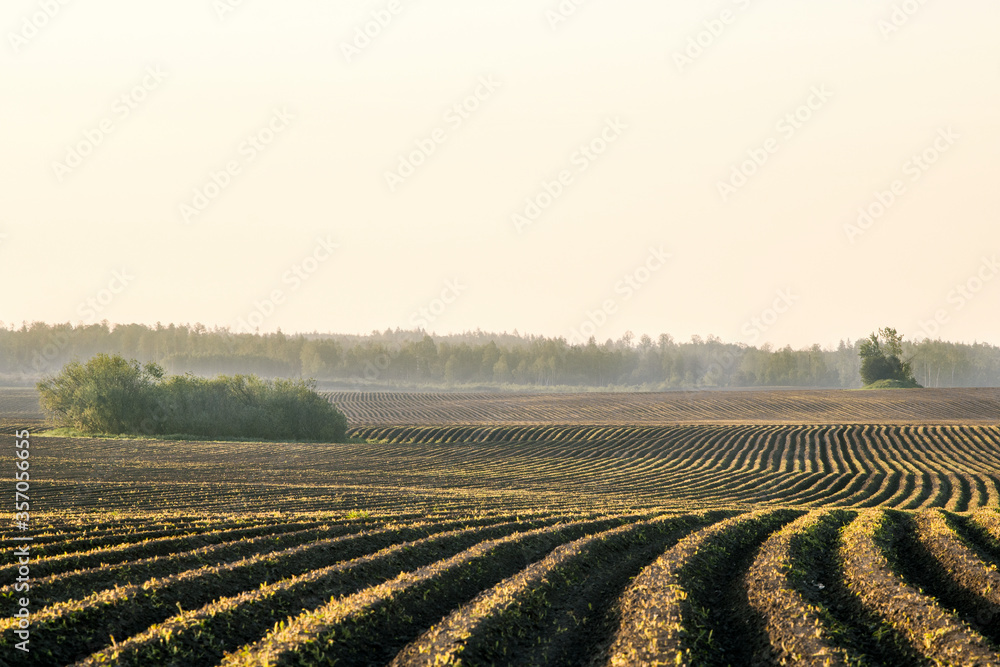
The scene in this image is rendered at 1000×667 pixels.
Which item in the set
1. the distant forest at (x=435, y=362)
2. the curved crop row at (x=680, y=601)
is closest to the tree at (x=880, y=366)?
the distant forest at (x=435, y=362)

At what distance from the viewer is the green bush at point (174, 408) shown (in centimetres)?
6331

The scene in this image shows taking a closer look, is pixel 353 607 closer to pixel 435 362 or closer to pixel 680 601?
pixel 680 601

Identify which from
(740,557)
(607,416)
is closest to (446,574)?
(740,557)

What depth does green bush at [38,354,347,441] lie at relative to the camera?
63312 millimetres

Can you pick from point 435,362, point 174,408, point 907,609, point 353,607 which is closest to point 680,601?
point 907,609

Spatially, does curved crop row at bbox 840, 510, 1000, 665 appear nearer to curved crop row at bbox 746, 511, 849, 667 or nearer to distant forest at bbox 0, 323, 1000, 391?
curved crop row at bbox 746, 511, 849, 667

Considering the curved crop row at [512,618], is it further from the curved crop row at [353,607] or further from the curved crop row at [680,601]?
the curved crop row at [680,601]

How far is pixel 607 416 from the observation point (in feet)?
273

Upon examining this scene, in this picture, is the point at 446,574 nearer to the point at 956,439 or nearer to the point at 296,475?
the point at 296,475

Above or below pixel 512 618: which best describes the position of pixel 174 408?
above

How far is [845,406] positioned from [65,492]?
7800cm

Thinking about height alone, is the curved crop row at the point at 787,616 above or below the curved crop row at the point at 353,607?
above

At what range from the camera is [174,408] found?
6456cm

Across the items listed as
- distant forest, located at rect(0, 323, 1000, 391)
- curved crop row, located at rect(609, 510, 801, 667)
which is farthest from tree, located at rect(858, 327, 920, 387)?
curved crop row, located at rect(609, 510, 801, 667)
